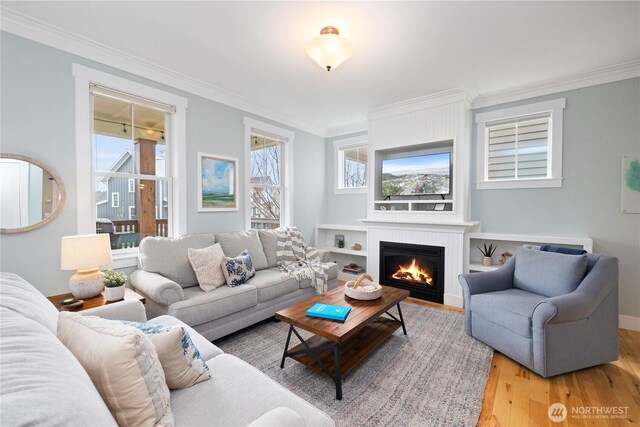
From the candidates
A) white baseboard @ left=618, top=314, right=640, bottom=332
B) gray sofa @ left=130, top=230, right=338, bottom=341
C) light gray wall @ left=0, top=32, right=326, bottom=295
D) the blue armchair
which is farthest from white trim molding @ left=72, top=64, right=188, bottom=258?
white baseboard @ left=618, top=314, right=640, bottom=332

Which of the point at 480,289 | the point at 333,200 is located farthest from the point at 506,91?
the point at 333,200

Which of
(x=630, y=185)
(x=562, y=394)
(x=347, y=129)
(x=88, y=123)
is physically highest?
(x=347, y=129)

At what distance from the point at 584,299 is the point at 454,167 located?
6.34ft

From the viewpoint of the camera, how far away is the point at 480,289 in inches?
104

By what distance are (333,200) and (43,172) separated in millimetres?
3858

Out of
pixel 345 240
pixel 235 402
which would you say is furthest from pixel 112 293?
pixel 345 240

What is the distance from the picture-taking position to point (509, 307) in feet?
7.41

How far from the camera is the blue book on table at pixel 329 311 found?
2.03 meters

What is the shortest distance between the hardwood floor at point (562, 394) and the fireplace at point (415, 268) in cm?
137

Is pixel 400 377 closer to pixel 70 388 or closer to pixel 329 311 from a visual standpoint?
pixel 329 311

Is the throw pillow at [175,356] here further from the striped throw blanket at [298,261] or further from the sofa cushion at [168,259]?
the striped throw blanket at [298,261]

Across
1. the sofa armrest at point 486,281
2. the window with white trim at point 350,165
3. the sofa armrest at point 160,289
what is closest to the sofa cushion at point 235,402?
the sofa armrest at point 160,289

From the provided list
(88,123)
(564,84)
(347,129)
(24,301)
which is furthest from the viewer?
(347,129)

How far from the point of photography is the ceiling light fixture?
80.5 inches
